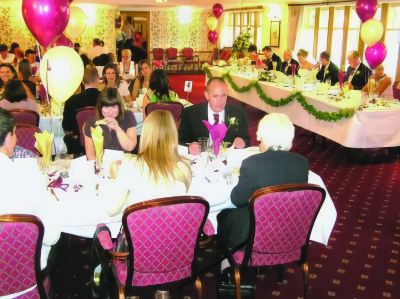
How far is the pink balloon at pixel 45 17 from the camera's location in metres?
3.26

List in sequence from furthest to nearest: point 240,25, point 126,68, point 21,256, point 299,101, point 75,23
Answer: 1. point 240,25
2. point 126,68
3. point 75,23
4. point 299,101
5. point 21,256

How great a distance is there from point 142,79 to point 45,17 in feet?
13.6

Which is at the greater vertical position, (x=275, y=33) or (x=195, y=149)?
(x=275, y=33)

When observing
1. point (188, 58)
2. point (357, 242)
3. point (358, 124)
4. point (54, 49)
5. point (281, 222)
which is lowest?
point (357, 242)

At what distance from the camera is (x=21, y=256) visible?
86.8 inches

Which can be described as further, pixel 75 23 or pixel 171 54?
pixel 171 54

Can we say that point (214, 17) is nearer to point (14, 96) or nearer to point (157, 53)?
point (157, 53)

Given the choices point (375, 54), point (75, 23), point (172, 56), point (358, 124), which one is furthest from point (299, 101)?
point (172, 56)

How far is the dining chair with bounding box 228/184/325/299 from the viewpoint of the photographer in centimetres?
252

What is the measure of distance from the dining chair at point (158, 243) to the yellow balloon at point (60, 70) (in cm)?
140

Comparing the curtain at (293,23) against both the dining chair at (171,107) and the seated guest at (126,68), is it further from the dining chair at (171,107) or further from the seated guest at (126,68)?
the dining chair at (171,107)

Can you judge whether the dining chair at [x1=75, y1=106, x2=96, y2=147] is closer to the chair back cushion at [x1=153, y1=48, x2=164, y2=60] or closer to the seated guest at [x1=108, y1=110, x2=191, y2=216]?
the seated guest at [x1=108, y1=110, x2=191, y2=216]

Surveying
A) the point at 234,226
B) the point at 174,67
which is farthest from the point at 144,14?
the point at 234,226

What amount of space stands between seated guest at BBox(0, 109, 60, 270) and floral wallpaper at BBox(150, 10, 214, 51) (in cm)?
1693
